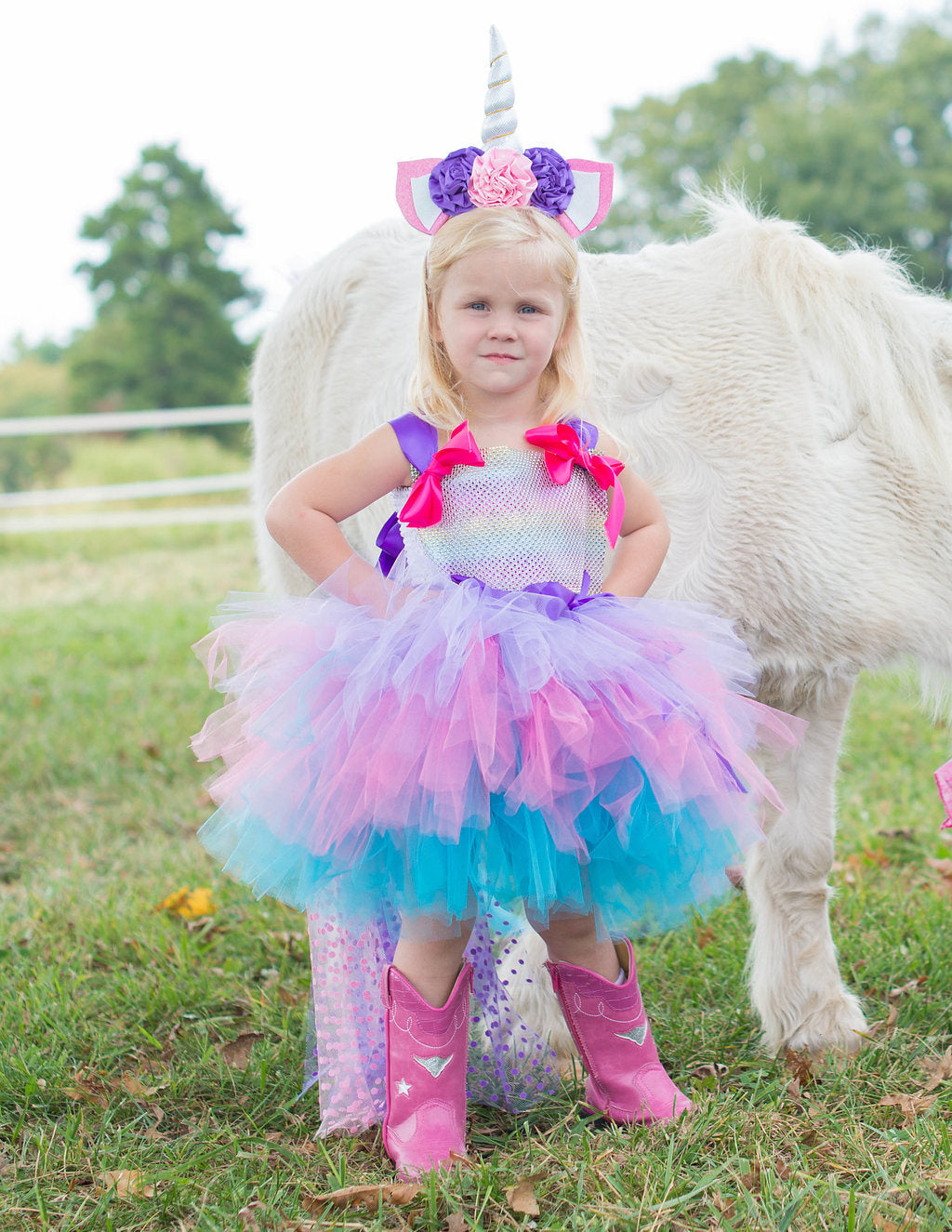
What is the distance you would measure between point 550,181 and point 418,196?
0.25m

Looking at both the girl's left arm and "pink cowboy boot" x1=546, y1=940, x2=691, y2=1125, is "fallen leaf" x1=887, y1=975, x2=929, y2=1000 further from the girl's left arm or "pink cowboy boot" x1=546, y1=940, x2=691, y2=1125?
the girl's left arm

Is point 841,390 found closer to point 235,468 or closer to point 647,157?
point 235,468

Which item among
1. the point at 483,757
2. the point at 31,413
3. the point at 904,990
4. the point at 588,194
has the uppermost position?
the point at 588,194

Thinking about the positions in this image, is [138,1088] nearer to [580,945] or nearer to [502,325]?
[580,945]

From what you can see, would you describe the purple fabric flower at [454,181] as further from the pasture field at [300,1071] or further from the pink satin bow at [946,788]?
the pasture field at [300,1071]

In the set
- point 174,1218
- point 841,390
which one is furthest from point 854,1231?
point 841,390

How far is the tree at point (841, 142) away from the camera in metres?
31.1

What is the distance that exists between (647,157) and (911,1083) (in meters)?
41.9

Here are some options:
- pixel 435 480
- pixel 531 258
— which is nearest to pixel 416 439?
pixel 435 480

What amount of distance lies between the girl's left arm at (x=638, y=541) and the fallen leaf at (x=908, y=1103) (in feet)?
3.47

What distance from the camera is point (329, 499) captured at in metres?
1.96

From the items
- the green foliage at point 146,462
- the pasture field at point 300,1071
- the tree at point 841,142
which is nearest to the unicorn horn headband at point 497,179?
the pasture field at point 300,1071

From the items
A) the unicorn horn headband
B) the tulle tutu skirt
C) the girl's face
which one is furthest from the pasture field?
the unicorn horn headband

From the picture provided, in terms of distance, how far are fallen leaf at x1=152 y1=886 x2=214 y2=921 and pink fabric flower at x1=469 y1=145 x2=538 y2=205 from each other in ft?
7.13
